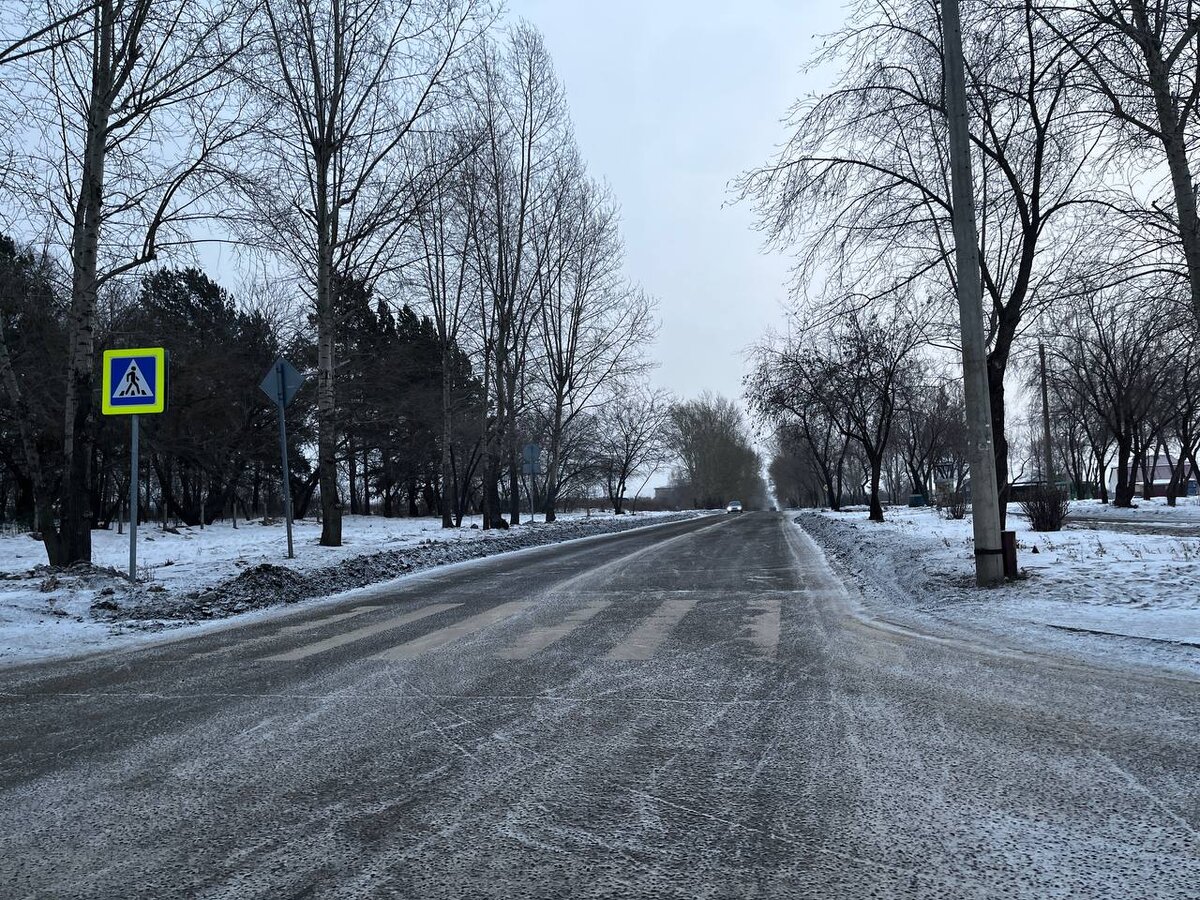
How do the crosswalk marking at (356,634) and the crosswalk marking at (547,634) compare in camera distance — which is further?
the crosswalk marking at (356,634)

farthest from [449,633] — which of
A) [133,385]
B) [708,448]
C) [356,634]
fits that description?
[708,448]

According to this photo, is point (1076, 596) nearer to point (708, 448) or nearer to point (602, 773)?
point (602, 773)

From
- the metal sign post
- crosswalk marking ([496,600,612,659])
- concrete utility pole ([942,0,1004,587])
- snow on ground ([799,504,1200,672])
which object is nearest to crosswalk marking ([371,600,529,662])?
crosswalk marking ([496,600,612,659])

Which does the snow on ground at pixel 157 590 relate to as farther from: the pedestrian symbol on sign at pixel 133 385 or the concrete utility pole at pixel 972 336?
the concrete utility pole at pixel 972 336

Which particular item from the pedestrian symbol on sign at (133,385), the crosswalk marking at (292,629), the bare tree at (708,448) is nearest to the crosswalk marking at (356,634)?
the crosswalk marking at (292,629)

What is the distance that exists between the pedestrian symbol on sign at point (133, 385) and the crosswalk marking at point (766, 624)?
7.52m

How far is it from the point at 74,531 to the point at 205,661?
6.51 metres

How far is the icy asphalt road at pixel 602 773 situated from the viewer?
2.18m

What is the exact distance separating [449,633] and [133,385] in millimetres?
5573

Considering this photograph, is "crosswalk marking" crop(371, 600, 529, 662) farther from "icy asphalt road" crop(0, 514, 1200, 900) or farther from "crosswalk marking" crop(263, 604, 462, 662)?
"crosswalk marking" crop(263, 604, 462, 662)

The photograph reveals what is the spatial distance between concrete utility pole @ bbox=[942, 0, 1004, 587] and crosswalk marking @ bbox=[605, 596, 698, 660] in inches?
126

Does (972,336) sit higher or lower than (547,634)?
higher

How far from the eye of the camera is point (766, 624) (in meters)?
6.67

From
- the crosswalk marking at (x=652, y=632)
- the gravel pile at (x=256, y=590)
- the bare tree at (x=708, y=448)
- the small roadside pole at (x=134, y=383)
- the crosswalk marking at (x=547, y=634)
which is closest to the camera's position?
the crosswalk marking at (x=652, y=632)
